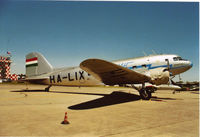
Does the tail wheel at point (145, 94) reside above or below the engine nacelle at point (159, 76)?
below

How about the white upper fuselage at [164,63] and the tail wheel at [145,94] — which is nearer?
the tail wheel at [145,94]

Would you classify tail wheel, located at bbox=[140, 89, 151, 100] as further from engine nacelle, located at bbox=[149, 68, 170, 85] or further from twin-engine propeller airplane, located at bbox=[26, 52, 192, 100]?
engine nacelle, located at bbox=[149, 68, 170, 85]

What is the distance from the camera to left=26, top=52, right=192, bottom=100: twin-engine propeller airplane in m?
11.1

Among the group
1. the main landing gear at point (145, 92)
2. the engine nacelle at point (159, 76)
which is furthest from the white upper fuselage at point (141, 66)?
the main landing gear at point (145, 92)

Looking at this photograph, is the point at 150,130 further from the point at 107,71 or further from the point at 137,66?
the point at 137,66

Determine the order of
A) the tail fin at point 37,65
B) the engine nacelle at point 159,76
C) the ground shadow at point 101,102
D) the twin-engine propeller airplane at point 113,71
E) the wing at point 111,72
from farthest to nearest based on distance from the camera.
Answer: the tail fin at point 37,65 < the engine nacelle at point 159,76 < the twin-engine propeller airplane at point 113,71 < the wing at point 111,72 < the ground shadow at point 101,102

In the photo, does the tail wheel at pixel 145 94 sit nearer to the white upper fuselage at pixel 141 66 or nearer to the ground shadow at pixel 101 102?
the ground shadow at pixel 101 102

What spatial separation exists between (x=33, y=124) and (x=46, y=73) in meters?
16.6

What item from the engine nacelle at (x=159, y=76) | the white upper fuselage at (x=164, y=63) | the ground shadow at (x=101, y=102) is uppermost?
the white upper fuselage at (x=164, y=63)

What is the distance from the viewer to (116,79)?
43.3 feet

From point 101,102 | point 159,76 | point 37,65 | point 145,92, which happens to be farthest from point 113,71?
point 37,65

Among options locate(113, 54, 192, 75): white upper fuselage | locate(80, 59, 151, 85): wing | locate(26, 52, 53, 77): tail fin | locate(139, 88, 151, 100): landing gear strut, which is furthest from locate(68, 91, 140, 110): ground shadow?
locate(26, 52, 53, 77): tail fin

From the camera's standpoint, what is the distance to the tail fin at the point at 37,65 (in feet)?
68.7

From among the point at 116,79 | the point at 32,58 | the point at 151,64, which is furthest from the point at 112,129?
the point at 32,58
